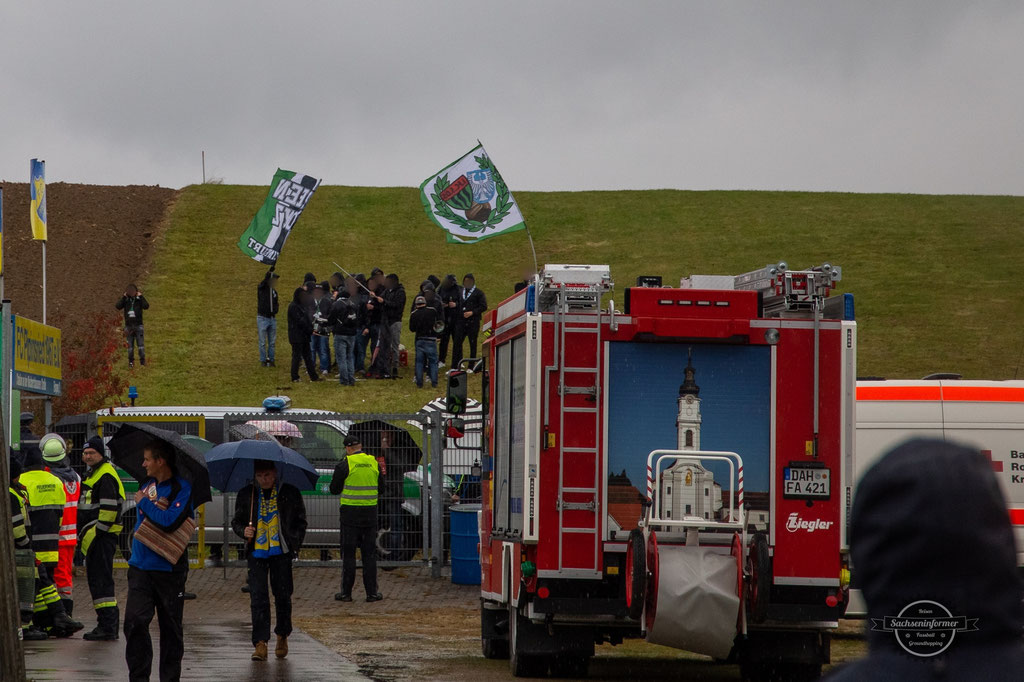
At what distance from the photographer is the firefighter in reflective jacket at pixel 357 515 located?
60.7 feet

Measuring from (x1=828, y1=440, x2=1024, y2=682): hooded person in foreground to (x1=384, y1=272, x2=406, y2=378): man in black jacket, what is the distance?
2885 centimetres

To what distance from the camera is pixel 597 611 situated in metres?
11.0

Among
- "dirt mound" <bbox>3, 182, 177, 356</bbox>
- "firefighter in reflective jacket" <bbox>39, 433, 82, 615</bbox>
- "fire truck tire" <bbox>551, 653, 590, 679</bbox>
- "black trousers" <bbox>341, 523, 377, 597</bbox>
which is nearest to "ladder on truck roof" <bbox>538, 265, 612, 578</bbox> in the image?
"fire truck tire" <bbox>551, 653, 590, 679</bbox>

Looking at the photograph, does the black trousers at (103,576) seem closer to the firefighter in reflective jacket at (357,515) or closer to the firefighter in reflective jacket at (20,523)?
the firefighter in reflective jacket at (20,523)

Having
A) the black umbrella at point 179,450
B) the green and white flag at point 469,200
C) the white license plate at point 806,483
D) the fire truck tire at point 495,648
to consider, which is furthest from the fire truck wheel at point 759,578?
the green and white flag at point 469,200

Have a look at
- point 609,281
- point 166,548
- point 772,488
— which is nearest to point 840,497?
point 772,488

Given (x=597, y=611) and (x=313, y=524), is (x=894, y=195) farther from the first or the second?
(x=597, y=611)

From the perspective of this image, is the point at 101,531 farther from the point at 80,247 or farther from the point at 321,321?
the point at 80,247

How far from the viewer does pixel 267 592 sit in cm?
1290

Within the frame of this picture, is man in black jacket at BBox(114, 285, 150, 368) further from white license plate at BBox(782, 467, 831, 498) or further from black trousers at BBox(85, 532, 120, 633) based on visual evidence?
white license plate at BBox(782, 467, 831, 498)

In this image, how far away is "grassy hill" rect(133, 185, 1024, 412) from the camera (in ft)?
124

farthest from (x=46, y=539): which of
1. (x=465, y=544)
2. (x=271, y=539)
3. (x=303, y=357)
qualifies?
(x=303, y=357)

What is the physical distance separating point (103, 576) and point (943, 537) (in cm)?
1281

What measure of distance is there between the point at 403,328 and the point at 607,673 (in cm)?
3098
